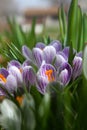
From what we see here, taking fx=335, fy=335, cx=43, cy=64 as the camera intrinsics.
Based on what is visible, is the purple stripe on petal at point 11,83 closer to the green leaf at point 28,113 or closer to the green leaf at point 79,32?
the green leaf at point 28,113

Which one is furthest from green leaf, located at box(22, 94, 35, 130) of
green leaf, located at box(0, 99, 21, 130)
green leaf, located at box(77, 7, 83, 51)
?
green leaf, located at box(77, 7, 83, 51)

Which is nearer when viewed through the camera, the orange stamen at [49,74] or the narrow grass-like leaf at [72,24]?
the orange stamen at [49,74]

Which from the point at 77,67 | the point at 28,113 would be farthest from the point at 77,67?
the point at 28,113

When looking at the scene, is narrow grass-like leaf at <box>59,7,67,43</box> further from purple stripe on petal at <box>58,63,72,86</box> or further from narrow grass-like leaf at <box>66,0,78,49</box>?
purple stripe on petal at <box>58,63,72,86</box>

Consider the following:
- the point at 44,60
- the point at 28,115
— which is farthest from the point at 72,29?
the point at 28,115

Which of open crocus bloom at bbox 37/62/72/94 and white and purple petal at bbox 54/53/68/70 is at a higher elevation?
white and purple petal at bbox 54/53/68/70

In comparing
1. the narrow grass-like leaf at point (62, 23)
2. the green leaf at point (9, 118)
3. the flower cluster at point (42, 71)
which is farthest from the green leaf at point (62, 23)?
the green leaf at point (9, 118)

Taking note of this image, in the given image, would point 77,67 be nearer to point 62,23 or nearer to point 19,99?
point 19,99

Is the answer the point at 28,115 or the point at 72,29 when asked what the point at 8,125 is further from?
the point at 72,29
